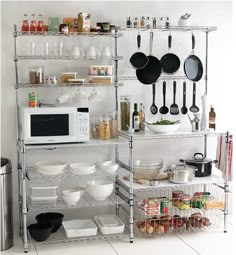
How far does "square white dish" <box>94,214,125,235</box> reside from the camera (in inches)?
166

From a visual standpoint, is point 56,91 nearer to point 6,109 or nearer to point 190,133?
point 6,109

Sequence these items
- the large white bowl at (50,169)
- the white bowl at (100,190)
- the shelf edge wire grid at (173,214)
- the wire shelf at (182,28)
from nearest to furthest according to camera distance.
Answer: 1. the large white bowl at (50,169)
2. the white bowl at (100,190)
3. the shelf edge wire grid at (173,214)
4. the wire shelf at (182,28)

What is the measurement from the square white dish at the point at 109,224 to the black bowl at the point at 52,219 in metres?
0.33

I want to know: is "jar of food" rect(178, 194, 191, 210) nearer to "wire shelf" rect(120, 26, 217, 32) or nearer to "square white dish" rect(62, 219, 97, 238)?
"square white dish" rect(62, 219, 97, 238)

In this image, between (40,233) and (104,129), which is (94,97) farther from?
(40,233)

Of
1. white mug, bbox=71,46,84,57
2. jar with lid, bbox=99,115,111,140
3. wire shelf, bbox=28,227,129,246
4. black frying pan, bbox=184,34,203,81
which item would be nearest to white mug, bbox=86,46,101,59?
white mug, bbox=71,46,84,57

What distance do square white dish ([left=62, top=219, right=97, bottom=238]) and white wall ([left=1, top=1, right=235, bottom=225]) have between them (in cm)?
54

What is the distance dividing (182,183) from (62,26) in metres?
1.58

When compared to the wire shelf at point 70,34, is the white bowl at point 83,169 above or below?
below

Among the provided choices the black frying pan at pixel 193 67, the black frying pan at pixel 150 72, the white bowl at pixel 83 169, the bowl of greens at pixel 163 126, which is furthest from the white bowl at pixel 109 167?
the black frying pan at pixel 193 67

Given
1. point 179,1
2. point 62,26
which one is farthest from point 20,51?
point 179,1

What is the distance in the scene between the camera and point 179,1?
15.3 feet

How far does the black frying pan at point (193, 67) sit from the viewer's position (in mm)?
4574

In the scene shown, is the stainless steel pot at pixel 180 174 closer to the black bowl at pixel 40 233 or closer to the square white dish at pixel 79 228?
the square white dish at pixel 79 228
